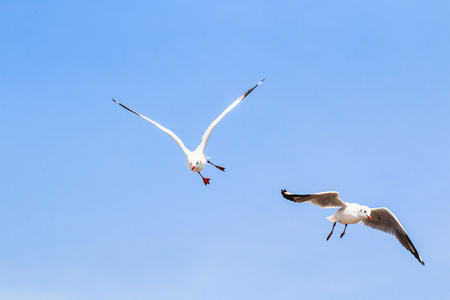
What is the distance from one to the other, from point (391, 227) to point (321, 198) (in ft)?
14.0

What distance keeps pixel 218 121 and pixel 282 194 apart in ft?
18.8

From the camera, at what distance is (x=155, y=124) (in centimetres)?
2675

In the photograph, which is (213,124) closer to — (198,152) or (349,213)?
(198,152)

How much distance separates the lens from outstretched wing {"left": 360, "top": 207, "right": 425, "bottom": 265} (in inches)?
938

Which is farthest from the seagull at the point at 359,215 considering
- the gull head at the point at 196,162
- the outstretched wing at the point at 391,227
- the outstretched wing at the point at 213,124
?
the outstretched wing at the point at 213,124

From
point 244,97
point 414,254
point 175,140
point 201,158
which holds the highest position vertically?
point 244,97

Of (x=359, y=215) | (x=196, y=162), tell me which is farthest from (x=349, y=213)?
(x=196, y=162)

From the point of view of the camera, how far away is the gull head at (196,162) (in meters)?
23.5

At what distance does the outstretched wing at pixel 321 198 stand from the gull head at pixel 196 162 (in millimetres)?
4054

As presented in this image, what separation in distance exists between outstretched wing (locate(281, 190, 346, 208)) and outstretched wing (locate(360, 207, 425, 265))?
8.29ft

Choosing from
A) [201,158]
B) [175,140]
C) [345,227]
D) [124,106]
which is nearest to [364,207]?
[345,227]

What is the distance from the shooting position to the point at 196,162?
23453 mm

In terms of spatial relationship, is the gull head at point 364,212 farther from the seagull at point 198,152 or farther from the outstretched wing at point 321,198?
the seagull at point 198,152

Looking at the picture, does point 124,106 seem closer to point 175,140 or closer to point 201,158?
point 175,140
